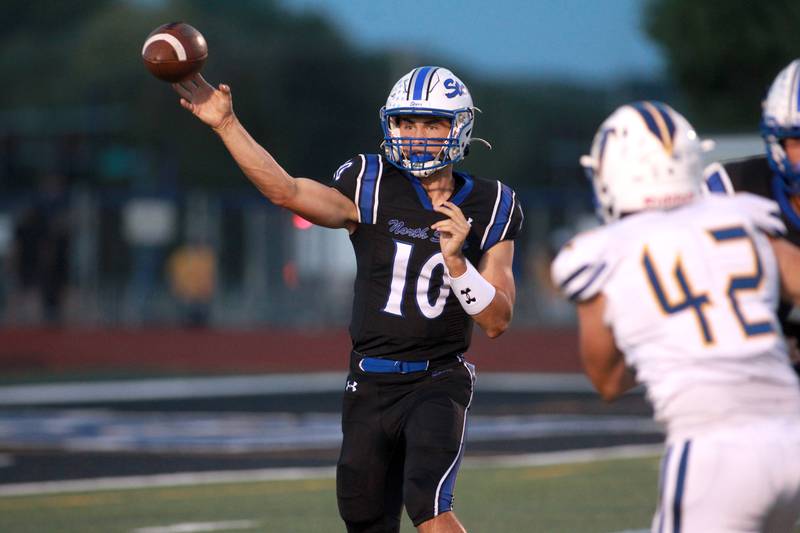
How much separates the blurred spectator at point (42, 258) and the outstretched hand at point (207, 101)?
1556cm

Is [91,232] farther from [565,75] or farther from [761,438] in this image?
[565,75]

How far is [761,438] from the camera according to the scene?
146 inches

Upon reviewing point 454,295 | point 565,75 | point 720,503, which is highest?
point 565,75

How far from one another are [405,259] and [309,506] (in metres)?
3.45

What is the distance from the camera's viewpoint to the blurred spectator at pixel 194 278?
71.3 ft

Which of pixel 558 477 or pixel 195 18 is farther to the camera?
pixel 195 18

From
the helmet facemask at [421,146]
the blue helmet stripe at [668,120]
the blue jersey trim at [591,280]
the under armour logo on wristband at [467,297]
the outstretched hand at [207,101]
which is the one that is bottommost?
the under armour logo on wristband at [467,297]

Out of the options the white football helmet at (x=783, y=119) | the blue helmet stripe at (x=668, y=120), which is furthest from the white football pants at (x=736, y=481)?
the white football helmet at (x=783, y=119)

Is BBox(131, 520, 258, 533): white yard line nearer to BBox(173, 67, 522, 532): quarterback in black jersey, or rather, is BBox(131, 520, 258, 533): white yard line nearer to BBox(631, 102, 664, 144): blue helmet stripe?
BBox(173, 67, 522, 532): quarterback in black jersey

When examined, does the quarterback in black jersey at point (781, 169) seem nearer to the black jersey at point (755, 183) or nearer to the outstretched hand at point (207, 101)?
the black jersey at point (755, 183)

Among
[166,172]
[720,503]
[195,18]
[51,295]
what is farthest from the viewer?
[195,18]

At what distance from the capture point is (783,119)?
4.91m

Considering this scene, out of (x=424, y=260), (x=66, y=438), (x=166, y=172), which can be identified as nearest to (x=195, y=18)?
(x=166, y=172)

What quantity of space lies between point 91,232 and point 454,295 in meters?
17.0
